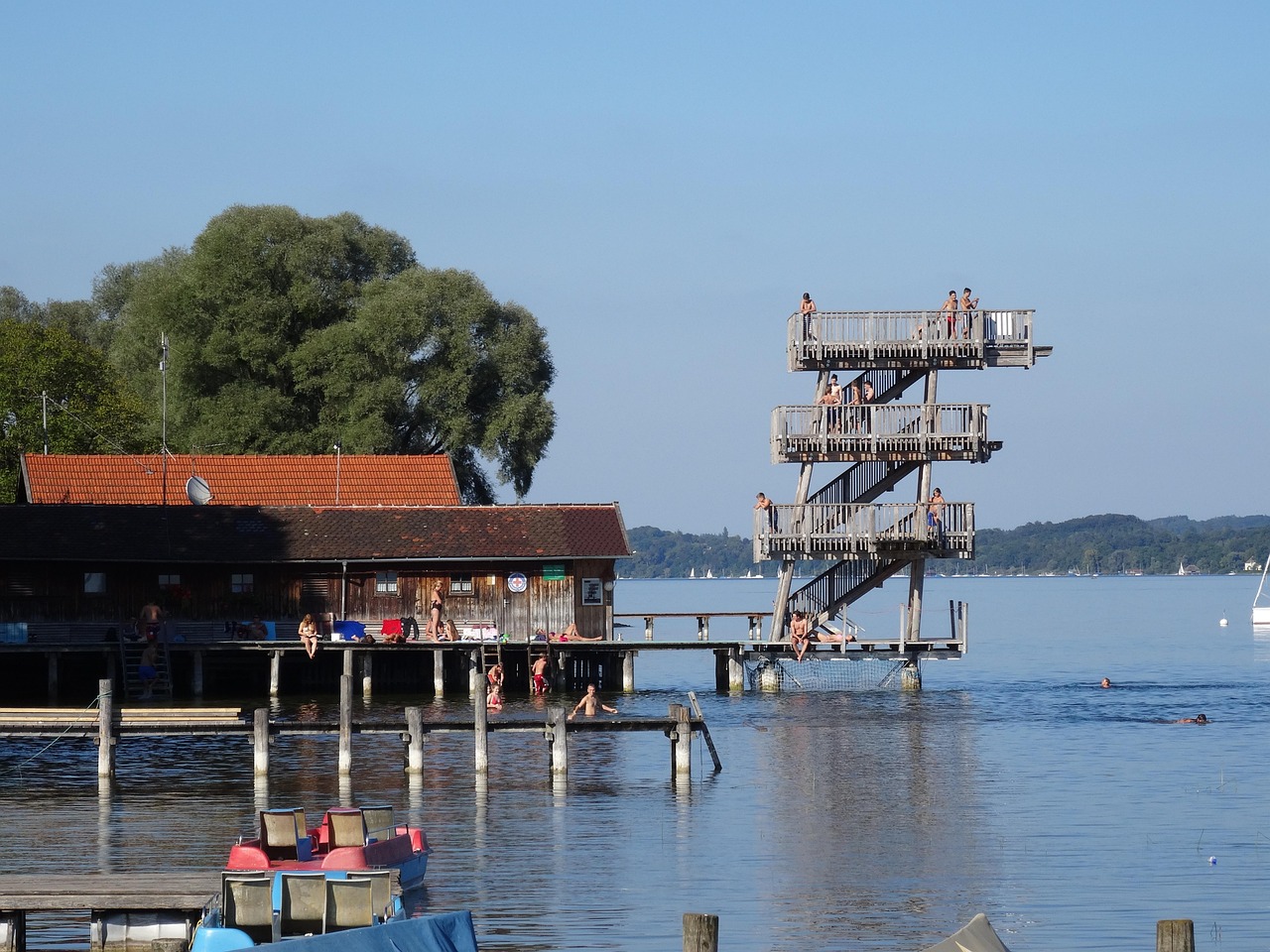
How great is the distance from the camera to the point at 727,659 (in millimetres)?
55844

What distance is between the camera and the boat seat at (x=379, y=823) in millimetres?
23484

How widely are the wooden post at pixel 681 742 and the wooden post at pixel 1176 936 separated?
19.0 meters

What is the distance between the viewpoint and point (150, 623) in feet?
169

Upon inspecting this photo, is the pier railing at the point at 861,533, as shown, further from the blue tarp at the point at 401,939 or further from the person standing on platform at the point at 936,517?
the blue tarp at the point at 401,939

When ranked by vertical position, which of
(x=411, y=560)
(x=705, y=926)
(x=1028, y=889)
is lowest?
(x=1028, y=889)

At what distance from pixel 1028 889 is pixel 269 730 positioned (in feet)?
46.6

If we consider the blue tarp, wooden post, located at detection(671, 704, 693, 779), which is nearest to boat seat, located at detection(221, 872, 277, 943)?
the blue tarp

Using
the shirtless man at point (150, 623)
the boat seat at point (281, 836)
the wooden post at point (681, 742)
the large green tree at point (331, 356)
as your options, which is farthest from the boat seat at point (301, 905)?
the large green tree at point (331, 356)

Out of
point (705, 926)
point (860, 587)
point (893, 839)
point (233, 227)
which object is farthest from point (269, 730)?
point (233, 227)

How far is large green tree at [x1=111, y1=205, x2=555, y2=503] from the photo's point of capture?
7469 cm

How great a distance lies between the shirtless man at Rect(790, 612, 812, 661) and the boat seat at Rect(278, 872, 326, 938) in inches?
1366

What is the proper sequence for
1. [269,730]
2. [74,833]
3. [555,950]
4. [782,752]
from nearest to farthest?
[555,950] → [74,833] → [269,730] → [782,752]

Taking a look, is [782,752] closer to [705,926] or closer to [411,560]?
[411,560]

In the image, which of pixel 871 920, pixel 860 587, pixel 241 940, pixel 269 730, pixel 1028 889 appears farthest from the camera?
pixel 860 587
